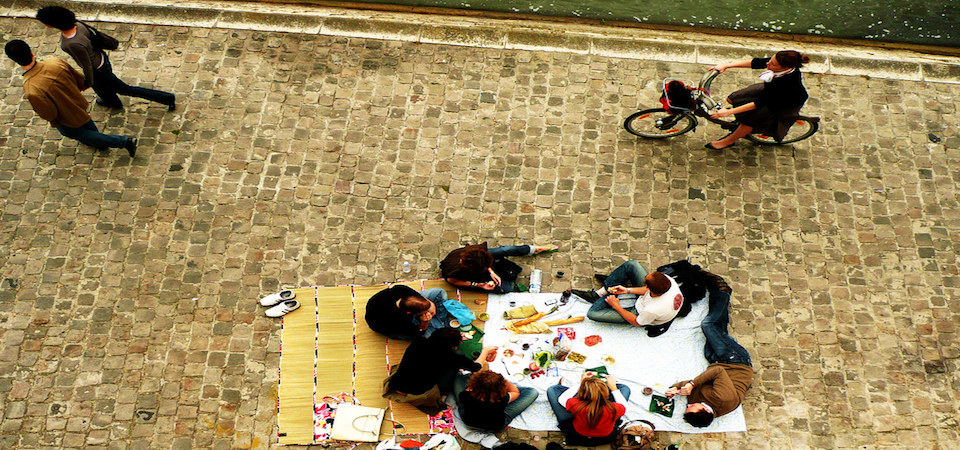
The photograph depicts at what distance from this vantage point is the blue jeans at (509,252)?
7.59 meters

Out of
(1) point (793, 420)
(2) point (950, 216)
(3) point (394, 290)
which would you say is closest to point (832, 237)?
(2) point (950, 216)

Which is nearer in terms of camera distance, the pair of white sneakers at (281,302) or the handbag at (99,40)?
the pair of white sneakers at (281,302)

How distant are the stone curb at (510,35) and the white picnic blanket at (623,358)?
400 centimetres

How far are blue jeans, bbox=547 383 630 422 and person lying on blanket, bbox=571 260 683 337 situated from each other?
2.39 ft

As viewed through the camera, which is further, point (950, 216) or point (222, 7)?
point (222, 7)

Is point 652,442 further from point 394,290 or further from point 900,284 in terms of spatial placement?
point 900,284

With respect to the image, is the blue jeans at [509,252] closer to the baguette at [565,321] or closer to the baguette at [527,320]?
the baguette at [527,320]

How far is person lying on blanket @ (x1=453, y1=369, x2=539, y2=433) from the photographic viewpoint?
21.0 feet

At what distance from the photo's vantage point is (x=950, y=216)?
8219 millimetres


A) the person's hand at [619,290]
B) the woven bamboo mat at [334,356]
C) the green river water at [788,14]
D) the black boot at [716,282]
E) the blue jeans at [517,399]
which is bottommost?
the woven bamboo mat at [334,356]

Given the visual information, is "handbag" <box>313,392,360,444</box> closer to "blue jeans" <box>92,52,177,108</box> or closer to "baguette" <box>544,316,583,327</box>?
"baguette" <box>544,316,583,327</box>

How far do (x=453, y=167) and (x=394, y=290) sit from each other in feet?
6.85

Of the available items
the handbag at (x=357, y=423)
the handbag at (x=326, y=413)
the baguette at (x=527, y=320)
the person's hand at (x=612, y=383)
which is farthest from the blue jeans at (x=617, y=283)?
the handbag at (x=326, y=413)

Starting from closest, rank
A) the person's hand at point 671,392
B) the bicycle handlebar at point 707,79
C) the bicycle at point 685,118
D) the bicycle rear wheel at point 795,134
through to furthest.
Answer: the person's hand at point 671,392 → the bicycle handlebar at point 707,79 → the bicycle at point 685,118 → the bicycle rear wheel at point 795,134
